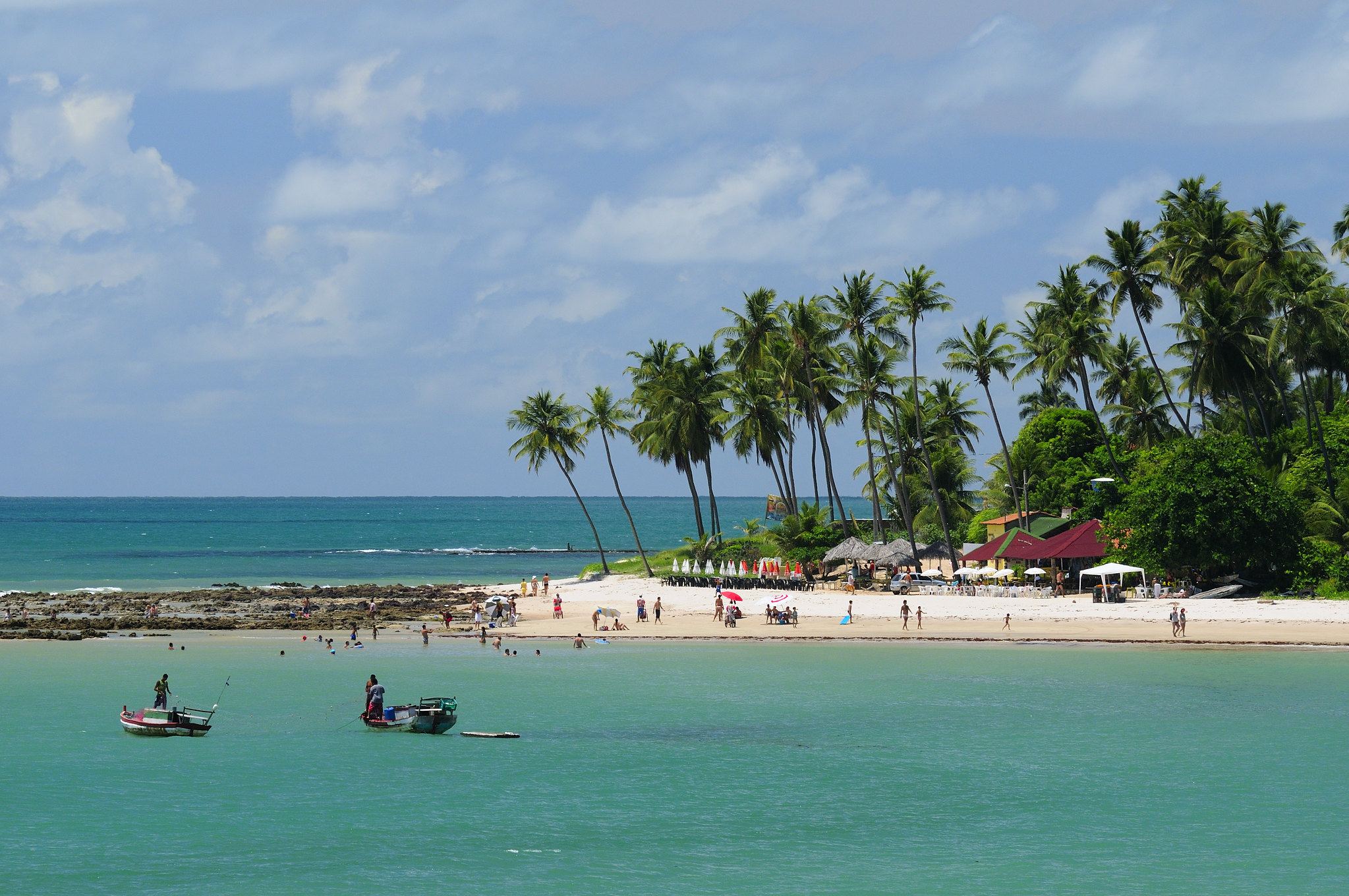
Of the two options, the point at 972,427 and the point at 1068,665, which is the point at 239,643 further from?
the point at 972,427

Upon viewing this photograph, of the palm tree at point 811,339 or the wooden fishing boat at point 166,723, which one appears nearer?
the wooden fishing boat at point 166,723

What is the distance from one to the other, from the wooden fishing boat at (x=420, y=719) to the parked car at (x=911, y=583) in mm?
35654

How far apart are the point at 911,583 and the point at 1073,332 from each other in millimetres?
17338

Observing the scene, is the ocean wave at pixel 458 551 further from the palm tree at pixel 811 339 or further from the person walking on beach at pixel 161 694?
the person walking on beach at pixel 161 694

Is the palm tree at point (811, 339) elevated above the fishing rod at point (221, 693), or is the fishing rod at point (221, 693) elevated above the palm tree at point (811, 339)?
the palm tree at point (811, 339)

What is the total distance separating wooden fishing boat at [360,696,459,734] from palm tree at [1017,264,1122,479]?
46461mm

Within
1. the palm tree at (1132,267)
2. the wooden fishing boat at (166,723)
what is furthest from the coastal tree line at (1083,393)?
the wooden fishing boat at (166,723)

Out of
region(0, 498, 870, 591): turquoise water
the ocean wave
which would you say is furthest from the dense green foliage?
the ocean wave

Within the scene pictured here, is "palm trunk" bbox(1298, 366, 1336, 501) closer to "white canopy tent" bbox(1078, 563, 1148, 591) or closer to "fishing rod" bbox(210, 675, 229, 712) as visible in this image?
"white canopy tent" bbox(1078, 563, 1148, 591)

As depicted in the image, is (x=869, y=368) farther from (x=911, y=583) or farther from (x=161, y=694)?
(x=161, y=694)

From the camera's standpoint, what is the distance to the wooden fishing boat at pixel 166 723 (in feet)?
104

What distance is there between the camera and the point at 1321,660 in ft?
136

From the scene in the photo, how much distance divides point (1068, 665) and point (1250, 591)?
57.2ft

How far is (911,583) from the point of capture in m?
64.6
